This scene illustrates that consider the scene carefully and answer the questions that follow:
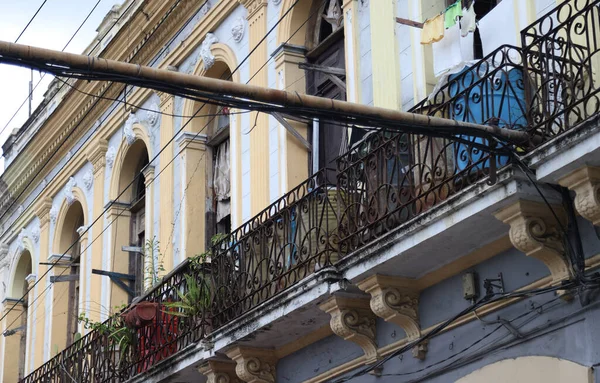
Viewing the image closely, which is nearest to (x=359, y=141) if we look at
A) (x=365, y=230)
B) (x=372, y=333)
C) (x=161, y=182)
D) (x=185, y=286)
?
(x=365, y=230)

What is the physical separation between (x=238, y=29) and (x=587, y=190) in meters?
7.57

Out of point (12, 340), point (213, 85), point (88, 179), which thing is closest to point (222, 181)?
point (88, 179)

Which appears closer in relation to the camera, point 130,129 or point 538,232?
point 538,232

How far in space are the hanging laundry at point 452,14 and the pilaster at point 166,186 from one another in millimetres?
5985

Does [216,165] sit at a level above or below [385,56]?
above

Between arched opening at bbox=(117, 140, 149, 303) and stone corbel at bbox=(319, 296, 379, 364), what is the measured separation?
7.32m

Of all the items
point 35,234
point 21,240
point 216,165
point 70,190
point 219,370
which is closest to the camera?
point 219,370

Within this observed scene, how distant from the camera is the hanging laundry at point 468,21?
11.0 m

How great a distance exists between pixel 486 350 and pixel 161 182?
26.1ft

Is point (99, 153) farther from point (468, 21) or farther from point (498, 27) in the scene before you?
point (498, 27)

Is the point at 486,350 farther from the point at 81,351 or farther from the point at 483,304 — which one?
the point at 81,351

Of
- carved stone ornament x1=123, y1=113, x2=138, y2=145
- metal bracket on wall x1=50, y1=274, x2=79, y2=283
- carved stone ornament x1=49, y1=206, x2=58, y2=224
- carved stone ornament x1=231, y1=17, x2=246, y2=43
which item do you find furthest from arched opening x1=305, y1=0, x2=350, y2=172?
carved stone ornament x1=49, y1=206, x2=58, y2=224

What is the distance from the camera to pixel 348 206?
10562 mm

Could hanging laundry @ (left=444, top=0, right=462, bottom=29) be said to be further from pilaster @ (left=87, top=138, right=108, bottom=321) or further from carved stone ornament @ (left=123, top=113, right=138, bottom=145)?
pilaster @ (left=87, top=138, right=108, bottom=321)
